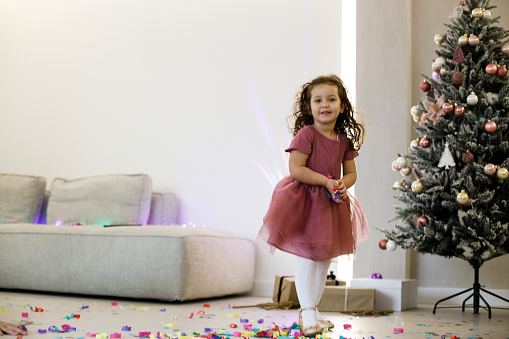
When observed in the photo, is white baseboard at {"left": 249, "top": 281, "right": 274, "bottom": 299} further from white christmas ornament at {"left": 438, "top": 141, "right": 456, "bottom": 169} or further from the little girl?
the little girl

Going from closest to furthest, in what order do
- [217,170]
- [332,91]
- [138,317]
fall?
[332,91] < [138,317] < [217,170]

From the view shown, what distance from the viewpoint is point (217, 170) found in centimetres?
453

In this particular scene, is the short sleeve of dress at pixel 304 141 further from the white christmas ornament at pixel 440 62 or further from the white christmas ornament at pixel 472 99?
the white christmas ornament at pixel 440 62

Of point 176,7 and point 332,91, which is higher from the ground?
point 176,7

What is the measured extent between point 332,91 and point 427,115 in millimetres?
1216

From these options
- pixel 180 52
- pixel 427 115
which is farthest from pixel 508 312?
pixel 180 52

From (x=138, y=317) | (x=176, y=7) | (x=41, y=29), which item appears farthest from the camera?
(x=41, y=29)

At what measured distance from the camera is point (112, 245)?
12.3ft

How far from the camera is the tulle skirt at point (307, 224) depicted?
7.92ft

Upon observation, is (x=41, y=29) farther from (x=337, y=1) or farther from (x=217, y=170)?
(x=337, y=1)

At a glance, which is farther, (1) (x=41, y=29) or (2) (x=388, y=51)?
(1) (x=41, y=29)

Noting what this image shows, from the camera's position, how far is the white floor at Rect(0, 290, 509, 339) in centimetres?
248

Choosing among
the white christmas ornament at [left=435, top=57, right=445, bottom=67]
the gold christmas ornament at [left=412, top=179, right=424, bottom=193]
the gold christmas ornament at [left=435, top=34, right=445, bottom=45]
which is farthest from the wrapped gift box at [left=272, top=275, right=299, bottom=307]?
the gold christmas ornament at [left=435, top=34, right=445, bottom=45]

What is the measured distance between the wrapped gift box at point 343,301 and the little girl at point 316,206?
882 millimetres
